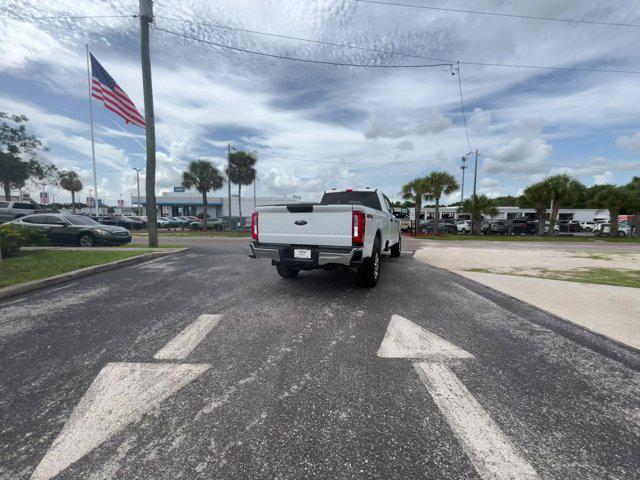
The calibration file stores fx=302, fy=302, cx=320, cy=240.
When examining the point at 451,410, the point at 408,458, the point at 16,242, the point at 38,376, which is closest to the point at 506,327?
the point at 451,410

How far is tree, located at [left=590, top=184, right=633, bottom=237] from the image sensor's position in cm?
2648

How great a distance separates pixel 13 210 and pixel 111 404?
25.0 meters

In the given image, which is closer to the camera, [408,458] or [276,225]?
[408,458]

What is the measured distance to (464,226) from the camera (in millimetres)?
34594

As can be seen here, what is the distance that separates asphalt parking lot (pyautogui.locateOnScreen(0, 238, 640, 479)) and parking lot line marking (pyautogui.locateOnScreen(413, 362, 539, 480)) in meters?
0.01

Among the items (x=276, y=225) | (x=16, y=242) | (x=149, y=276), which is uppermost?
(x=276, y=225)

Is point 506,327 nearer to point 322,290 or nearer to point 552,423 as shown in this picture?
point 552,423

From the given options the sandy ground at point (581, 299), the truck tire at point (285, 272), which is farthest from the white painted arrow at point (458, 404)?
the truck tire at point (285, 272)

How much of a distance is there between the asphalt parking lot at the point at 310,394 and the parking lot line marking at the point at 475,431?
0.01 m

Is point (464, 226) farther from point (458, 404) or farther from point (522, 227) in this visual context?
point (458, 404)

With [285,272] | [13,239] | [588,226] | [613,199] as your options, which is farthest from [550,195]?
[13,239]

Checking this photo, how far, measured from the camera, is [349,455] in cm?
182

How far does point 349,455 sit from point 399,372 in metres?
1.14

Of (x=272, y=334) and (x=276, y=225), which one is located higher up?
(x=276, y=225)
